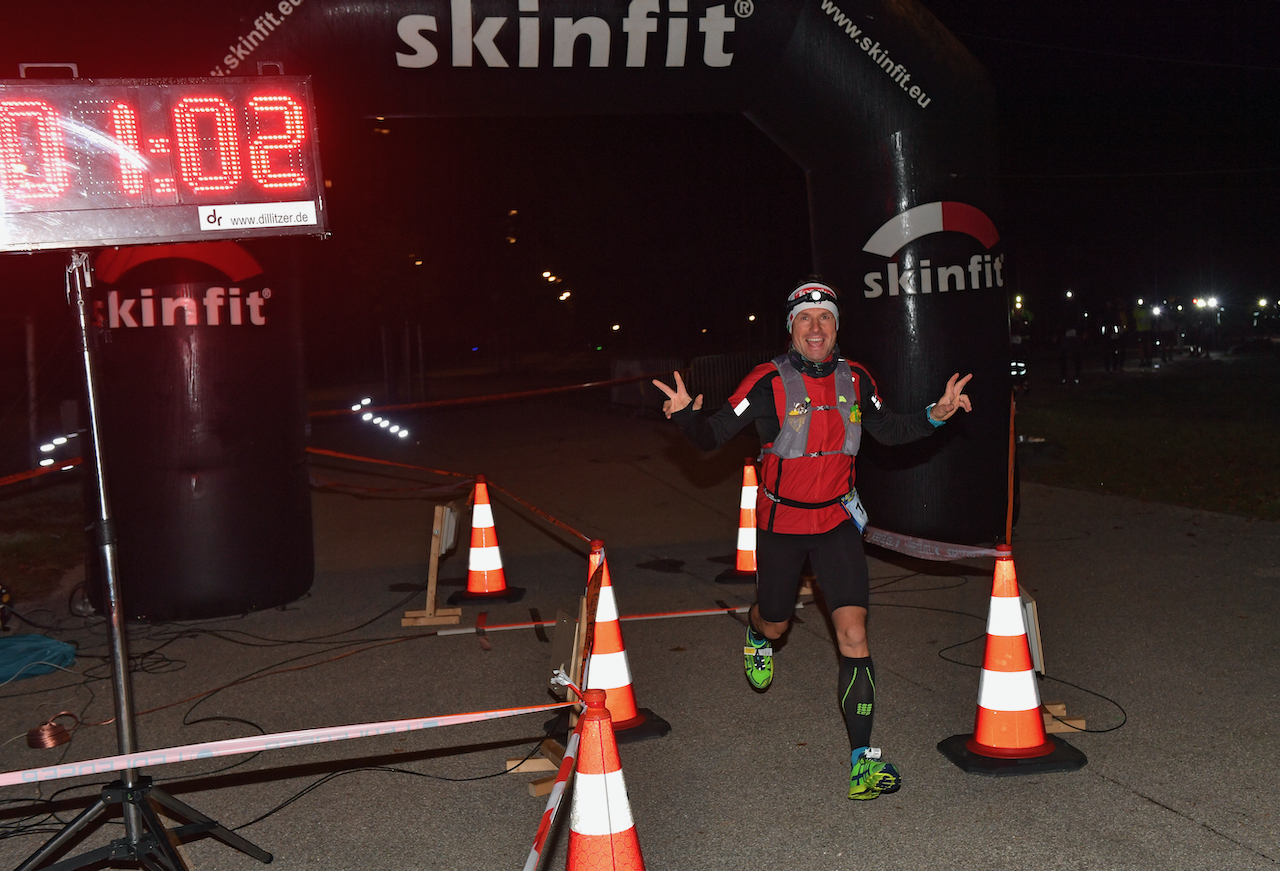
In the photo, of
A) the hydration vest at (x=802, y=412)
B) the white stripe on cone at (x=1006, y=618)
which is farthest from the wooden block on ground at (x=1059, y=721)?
the hydration vest at (x=802, y=412)

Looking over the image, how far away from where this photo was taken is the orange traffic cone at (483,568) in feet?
28.1

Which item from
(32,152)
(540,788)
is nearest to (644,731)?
(540,788)

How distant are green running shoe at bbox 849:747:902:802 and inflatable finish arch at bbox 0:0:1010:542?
4471 mm

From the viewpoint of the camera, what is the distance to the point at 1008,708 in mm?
4883

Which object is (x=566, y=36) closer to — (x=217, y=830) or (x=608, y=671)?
(x=608, y=671)

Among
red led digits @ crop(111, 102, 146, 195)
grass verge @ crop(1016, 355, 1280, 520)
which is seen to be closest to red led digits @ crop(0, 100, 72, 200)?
red led digits @ crop(111, 102, 146, 195)

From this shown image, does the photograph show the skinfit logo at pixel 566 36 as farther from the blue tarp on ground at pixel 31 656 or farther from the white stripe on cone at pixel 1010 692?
the white stripe on cone at pixel 1010 692

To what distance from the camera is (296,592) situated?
341 inches

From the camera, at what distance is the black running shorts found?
4.95 m

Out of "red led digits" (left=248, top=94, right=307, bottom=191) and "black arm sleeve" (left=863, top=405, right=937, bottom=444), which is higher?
"red led digits" (left=248, top=94, right=307, bottom=191)

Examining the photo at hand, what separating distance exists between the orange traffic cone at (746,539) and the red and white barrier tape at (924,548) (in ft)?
7.56

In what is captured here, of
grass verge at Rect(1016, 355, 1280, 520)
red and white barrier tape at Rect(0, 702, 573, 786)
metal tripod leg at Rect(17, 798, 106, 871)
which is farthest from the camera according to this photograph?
grass verge at Rect(1016, 355, 1280, 520)

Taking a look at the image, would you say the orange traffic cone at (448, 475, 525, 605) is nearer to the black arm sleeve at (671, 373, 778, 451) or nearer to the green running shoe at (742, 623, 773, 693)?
the green running shoe at (742, 623, 773, 693)

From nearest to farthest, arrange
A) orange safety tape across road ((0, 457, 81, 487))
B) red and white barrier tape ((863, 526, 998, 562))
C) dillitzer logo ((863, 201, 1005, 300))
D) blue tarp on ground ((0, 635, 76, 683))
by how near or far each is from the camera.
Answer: red and white barrier tape ((863, 526, 998, 562)) < blue tarp on ground ((0, 635, 76, 683)) < orange safety tape across road ((0, 457, 81, 487)) < dillitzer logo ((863, 201, 1005, 300))
